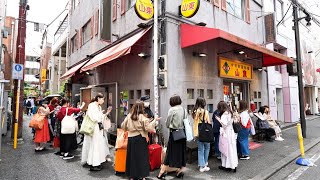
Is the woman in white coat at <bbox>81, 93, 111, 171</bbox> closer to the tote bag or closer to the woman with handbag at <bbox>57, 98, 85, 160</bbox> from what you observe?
the tote bag

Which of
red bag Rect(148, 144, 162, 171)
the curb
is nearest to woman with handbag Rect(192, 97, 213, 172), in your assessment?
red bag Rect(148, 144, 162, 171)

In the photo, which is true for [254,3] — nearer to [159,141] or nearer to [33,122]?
[159,141]

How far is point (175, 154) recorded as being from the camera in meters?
5.25

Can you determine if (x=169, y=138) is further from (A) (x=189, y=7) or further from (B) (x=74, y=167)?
(A) (x=189, y=7)

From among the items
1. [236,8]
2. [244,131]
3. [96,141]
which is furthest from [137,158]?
[236,8]

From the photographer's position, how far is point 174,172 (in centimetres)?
569

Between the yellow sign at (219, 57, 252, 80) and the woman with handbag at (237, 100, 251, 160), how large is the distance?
293 cm

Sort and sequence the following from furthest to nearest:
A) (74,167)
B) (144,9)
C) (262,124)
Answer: (262,124) → (144,9) → (74,167)

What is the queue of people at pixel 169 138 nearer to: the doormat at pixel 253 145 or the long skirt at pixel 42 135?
the long skirt at pixel 42 135

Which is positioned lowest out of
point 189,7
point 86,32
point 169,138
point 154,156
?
point 154,156

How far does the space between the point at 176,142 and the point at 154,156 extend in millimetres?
965

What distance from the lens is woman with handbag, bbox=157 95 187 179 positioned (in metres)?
5.20

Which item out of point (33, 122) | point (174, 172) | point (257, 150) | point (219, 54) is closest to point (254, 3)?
point (219, 54)

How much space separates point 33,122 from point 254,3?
12840 mm
